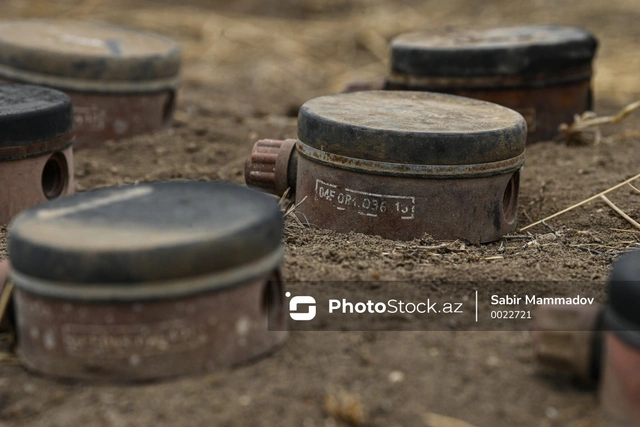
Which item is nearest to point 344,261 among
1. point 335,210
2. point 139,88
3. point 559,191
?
point 335,210

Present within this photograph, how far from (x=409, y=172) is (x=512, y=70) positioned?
6.36 ft

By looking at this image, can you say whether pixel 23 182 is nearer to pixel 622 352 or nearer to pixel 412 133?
pixel 412 133

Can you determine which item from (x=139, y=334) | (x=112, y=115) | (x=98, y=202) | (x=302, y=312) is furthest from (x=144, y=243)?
(x=112, y=115)

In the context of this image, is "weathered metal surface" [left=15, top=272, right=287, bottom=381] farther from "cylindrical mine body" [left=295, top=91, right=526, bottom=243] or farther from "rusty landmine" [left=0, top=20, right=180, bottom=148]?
"rusty landmine" [left=0, top=20, right=180, bottom=148]

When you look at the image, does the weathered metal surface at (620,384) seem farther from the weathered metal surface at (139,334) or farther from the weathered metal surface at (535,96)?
the weathered metal surface at (535,96)

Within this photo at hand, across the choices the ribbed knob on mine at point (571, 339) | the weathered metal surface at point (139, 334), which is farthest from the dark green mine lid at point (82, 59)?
the ribbed knob on mine at point (571, 339)

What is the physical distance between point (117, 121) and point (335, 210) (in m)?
2.41

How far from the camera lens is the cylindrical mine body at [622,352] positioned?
2442mm

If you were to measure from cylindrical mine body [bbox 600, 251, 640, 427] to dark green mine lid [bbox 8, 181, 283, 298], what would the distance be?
3.18 ft

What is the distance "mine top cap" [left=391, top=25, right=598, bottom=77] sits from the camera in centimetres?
552

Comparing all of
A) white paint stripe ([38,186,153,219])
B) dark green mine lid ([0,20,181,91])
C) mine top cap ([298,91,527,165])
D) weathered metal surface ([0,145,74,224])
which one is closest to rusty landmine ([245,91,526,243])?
mine top cap ([298,91,527,165])

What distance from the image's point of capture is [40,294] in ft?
8.84

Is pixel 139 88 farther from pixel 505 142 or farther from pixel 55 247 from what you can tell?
pixel 55 247

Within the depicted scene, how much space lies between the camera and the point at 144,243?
264 centimetres
